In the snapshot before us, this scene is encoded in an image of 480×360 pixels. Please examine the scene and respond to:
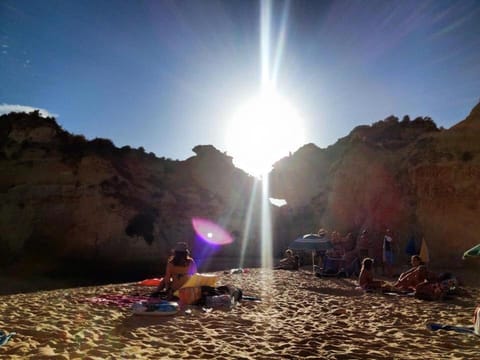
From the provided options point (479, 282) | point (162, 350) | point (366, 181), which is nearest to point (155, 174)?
point (366, 181)

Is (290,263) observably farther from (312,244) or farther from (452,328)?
(452,328)

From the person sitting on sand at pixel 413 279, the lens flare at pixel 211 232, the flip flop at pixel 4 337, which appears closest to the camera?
the flip flop at pixel 4 337

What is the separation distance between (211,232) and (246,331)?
2822 centimetres

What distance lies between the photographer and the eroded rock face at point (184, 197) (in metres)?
18.0

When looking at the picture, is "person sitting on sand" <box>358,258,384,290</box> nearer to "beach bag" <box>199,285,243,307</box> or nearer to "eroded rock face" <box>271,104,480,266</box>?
"beach bag" <box>199,285,243,307</box>

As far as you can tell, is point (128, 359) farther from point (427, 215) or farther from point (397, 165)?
point (397, 165)

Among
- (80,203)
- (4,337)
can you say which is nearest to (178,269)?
(4,337)

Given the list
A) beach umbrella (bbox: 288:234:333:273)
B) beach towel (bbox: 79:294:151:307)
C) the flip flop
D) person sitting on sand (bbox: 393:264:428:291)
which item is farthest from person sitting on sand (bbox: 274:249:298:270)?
the flip flop

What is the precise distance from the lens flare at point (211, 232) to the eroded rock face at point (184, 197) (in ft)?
2.00

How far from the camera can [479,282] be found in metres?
12.0

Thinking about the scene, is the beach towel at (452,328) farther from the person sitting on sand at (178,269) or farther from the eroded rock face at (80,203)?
the eroded rock face at (80,203)

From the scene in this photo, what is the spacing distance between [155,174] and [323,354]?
30571 millimetres

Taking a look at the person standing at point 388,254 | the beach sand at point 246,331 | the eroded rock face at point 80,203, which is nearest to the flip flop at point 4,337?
the beach sand at point 246,331

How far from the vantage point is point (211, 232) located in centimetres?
3362
